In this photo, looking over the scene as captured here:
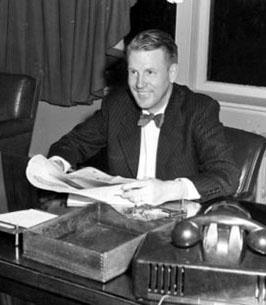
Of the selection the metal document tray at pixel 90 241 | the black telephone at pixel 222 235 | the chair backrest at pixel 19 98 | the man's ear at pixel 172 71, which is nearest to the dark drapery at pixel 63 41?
the chair backrest at pixel 19 98

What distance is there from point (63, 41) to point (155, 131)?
1854 millimetres

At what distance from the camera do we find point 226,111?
153 inches

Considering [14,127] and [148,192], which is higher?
[148,192]

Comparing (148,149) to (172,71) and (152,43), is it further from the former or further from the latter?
(152,43)

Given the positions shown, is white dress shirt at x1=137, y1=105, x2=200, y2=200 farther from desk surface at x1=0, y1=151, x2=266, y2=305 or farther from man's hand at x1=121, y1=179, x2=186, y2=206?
desk surface at x1=0, y1=151, x2=266, y2=305

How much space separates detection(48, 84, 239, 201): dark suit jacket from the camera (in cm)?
248

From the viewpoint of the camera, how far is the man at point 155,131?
2.47 metres

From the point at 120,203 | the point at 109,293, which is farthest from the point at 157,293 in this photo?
the point at 120,203

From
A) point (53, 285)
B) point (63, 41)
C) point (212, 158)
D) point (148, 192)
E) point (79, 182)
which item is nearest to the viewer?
point (53, 285)

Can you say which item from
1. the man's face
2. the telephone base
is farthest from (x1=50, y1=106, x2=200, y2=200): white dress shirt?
the telephone base

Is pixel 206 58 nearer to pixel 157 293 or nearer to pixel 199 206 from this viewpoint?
pixel 199 206

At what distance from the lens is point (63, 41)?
433cm

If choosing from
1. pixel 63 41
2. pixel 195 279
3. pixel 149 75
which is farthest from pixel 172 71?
pixel 63 41

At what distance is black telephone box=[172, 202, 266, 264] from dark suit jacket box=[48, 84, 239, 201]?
2.44 feet
